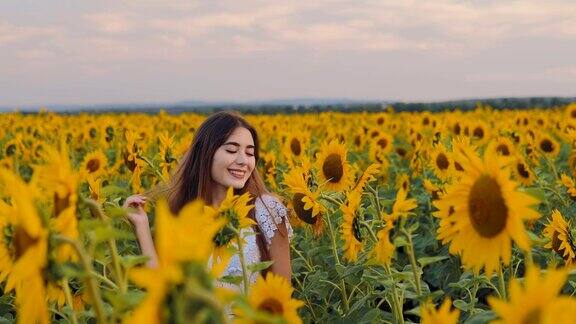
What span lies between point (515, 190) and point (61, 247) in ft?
3.74

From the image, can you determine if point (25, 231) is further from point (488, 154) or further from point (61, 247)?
point (488, 154)

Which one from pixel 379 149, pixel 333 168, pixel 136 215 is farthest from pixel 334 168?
pixel 379 149

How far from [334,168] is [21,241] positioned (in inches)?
120

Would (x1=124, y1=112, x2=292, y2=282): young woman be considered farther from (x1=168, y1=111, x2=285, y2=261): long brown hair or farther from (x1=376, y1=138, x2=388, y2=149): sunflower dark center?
(x1=376, y1=138, x2=388, y2=149): sunflower dark center

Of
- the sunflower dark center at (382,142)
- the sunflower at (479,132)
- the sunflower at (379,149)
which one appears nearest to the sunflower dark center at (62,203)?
the sunflower at (379,149)

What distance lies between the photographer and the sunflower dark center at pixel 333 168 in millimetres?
4383

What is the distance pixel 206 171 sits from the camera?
3947 mm

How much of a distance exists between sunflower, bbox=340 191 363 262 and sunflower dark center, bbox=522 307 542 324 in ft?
5.86

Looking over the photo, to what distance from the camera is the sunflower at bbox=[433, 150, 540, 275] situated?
194 centimetres

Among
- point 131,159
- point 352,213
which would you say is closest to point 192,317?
point 352,213

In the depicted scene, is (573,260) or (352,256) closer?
(352,256)

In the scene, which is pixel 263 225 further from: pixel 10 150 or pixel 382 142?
pixel 10 150

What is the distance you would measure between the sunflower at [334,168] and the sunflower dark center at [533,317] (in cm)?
320

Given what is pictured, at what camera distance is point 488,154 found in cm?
200
